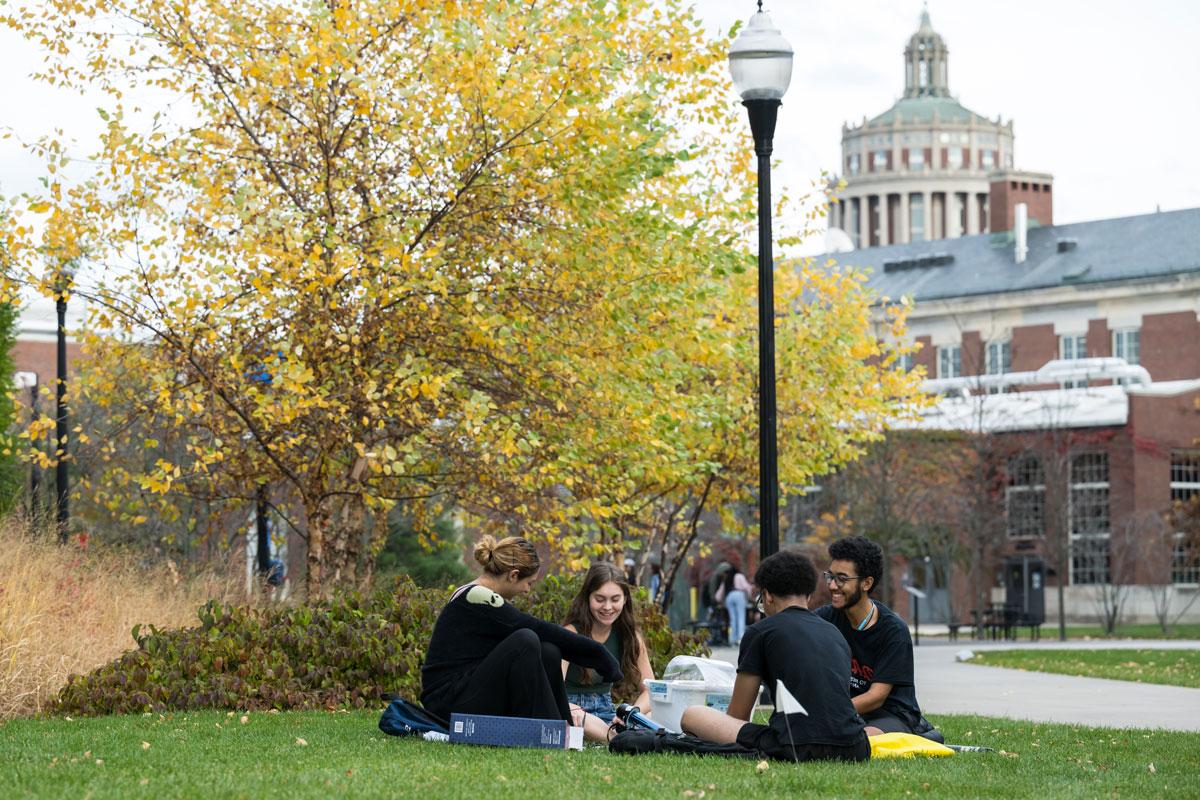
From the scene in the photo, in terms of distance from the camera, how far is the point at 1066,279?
65.0 meters

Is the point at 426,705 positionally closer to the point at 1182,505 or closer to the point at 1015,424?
the point at 1182,505

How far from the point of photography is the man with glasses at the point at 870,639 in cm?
928

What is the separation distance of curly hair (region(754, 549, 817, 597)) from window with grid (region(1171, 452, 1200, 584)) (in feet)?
134

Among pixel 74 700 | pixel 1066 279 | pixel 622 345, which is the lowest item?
pixel 74 700

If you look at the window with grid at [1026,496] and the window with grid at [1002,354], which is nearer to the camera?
the window with grid at [1026,496]

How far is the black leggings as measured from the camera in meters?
9.22

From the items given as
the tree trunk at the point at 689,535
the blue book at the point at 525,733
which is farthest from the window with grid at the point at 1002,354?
the blue book at the point at 525,733

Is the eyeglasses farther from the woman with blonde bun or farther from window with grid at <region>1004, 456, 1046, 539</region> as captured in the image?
window with grid at <region>1004, 456, 1046, 539</region>

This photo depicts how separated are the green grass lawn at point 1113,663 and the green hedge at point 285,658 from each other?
28.4ft

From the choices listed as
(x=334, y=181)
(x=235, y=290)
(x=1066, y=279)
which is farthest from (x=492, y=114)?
(x=1066, y=279)

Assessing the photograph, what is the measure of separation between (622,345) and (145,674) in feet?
18.4

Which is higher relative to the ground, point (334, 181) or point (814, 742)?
point (334, 181)

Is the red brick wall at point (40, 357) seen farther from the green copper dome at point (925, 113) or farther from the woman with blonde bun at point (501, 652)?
the green copper dome at point (925, 113)

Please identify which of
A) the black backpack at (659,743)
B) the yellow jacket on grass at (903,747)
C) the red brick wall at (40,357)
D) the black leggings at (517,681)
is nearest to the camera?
the black backpack at (659,743)
